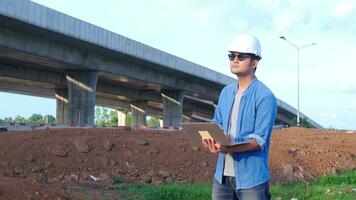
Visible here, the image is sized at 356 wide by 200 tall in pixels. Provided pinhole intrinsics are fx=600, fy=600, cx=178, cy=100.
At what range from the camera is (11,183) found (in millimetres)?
7957

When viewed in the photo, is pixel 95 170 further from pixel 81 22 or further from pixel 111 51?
pixel 111 51

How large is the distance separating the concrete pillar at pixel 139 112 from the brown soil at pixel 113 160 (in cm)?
4979

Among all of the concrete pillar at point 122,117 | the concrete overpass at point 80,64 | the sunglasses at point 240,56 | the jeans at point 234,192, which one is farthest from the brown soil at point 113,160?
the concrete pillar at point 122,117

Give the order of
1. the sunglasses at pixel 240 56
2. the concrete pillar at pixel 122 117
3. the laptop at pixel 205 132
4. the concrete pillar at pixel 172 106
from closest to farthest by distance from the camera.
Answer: the laptop at pixel 205 132 → the sunglasses at pixel 240 56 → the concrete pillar at pixel 172 106 → the concrete pillar at pixel 122 117

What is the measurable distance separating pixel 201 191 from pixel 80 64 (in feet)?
86.5

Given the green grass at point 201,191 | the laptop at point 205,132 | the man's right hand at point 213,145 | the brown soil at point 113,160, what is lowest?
the green grass at point 201,191

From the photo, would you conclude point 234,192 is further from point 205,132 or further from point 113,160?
point 113,160

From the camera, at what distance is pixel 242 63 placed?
434 cm

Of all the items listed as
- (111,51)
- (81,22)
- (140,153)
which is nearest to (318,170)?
(140,153)

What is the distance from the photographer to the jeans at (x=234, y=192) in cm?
420

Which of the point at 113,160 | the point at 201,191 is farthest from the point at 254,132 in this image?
the point at 113,160

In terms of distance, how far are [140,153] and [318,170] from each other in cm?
490

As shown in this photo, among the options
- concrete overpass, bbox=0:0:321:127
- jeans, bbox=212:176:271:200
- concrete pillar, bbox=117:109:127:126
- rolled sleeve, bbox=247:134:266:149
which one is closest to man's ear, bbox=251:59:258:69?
rolled sleeve, bbox=247:134:266:149

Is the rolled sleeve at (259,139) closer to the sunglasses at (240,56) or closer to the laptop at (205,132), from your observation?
the laptop at (205,132)
